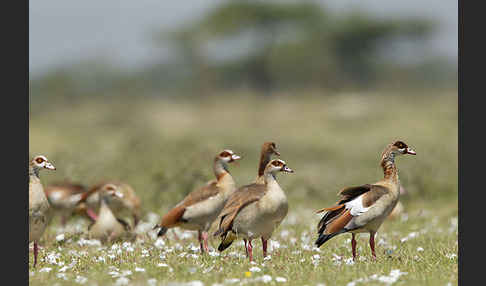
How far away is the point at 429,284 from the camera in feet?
22.7

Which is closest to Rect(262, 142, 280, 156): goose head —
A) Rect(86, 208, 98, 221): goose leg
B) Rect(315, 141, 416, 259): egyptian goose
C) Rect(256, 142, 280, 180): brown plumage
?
Rect(256, 142, 280, 180): brown plumage

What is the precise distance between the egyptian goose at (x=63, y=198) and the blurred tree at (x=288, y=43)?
230ft

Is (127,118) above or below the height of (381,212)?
above

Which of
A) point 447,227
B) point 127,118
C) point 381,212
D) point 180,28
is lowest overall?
point 447,227

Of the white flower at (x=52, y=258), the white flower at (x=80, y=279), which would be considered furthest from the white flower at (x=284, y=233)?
the white flower at (x=80, y=279)

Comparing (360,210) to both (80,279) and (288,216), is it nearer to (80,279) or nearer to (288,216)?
(80,279)

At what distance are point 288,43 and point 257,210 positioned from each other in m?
79.2

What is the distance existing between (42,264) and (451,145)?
27723 mm

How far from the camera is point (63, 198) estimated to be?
13.6 meters

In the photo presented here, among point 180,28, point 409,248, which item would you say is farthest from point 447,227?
point 180,28

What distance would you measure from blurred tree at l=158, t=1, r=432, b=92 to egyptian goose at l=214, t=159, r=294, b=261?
75330mm

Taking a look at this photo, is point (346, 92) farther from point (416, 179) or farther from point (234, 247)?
point (234, 247)

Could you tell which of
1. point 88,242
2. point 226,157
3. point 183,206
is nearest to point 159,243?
point 183,206

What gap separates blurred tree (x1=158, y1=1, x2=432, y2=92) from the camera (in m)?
85.2
